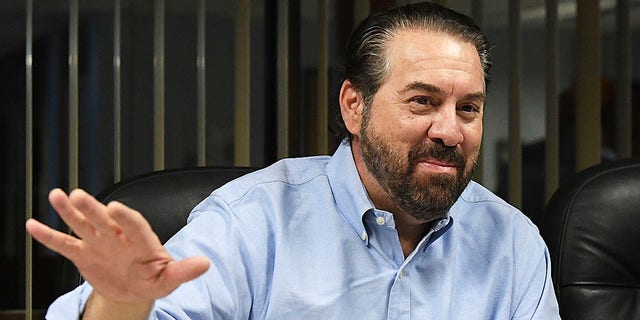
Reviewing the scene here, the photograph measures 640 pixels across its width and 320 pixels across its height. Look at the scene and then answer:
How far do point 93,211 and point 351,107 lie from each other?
0.81 metres

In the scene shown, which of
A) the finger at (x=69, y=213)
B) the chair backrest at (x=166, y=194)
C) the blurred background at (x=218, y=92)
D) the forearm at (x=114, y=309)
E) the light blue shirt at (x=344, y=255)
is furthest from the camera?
the blurred background at (x=218, y=92)

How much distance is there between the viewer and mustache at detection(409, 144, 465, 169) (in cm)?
167

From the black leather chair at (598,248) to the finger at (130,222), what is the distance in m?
1.08

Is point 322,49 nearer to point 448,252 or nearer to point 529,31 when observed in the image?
point 529,31

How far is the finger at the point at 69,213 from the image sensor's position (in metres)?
1.12

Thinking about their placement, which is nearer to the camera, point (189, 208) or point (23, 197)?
point (189, 208)

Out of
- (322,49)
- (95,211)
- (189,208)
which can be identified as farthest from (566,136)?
(95,211)

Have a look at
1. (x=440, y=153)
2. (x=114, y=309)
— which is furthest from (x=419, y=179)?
(x=114, y=309)

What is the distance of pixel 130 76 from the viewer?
2.79 m

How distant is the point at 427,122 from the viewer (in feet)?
5.51

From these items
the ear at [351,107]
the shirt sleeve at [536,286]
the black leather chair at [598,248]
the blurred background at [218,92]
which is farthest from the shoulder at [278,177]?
the blurred background at [218,92]

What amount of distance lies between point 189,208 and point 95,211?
738mm

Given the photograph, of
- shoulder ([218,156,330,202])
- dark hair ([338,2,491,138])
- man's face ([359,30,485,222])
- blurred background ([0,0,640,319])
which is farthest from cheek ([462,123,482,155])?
blurred background ([0,0,640,319])

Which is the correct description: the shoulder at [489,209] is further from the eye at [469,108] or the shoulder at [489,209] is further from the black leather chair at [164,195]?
the black leather chair at [164,195]
